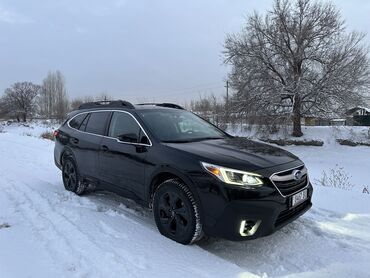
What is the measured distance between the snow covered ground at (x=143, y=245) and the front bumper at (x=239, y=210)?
33 cm

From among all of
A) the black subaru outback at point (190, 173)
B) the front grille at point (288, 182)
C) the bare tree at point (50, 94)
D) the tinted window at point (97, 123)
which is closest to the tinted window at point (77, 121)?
the tinted window at point (97, 123)

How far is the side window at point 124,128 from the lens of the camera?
522cm

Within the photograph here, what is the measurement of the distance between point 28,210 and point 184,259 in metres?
2.86

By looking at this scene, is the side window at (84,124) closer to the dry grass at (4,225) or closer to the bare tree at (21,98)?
the dry grass at (4,225)

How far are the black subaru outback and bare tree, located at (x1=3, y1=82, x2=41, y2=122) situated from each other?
88.5 m

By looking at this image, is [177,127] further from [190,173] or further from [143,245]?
[143,245]

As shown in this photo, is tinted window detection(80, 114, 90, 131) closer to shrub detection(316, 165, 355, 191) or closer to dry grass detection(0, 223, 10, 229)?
dry grass detection(0, 223, 10, 229)

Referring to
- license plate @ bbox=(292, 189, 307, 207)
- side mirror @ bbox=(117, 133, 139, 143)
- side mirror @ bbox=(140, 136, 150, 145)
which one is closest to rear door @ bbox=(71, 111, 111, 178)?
side mirror @ bbox=(117, 133, 139, 143)

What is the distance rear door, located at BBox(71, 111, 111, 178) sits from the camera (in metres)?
6.05

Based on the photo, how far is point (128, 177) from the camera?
5.27 meters

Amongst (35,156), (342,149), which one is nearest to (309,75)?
(342,149)

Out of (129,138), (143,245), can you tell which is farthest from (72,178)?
(143,245)

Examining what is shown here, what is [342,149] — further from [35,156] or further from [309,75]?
[35,156]

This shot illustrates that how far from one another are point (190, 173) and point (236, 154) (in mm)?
614
